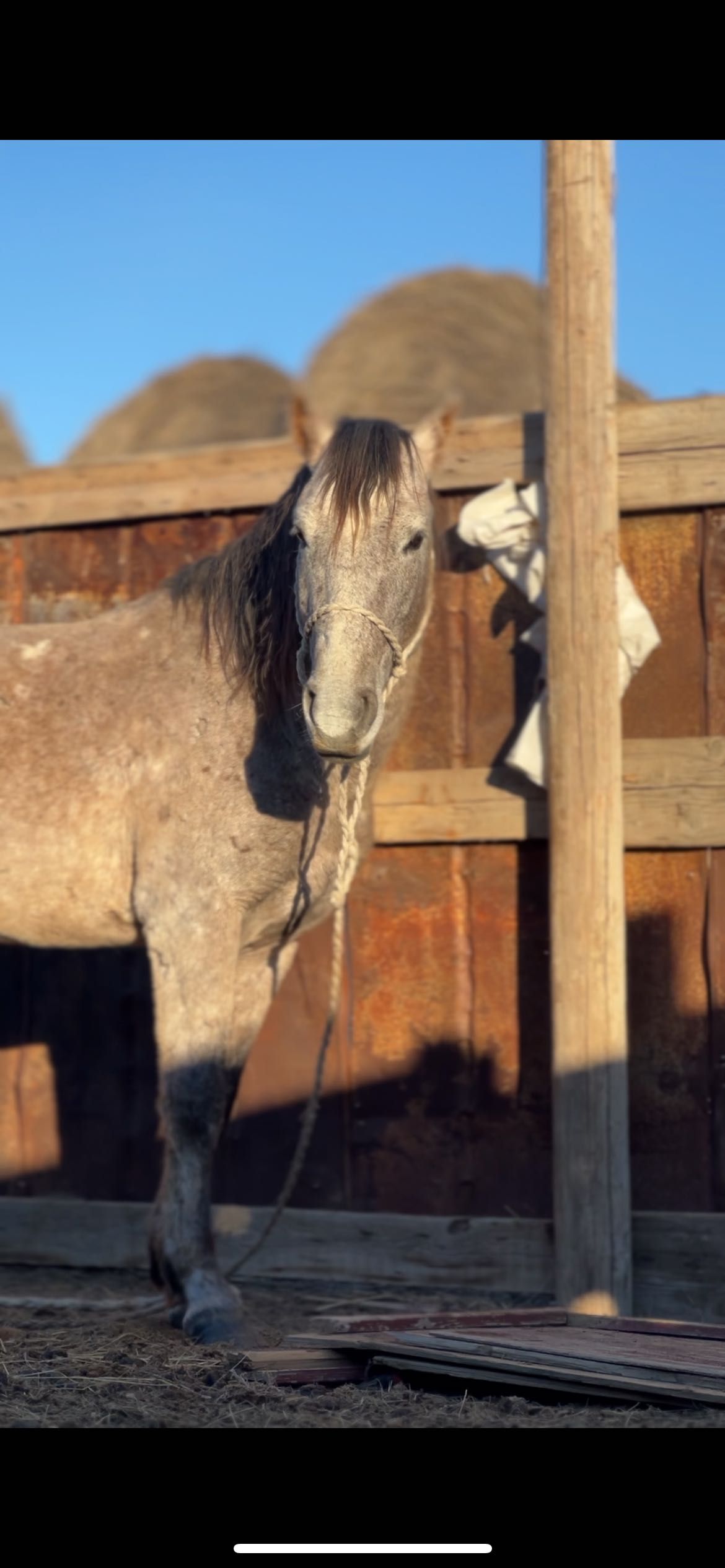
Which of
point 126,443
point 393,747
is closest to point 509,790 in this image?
point 393,747

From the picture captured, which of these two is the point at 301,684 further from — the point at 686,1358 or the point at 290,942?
the point at 686,1358

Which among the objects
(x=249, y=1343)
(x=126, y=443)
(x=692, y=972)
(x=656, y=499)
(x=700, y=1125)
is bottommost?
(x=249, y=1343)

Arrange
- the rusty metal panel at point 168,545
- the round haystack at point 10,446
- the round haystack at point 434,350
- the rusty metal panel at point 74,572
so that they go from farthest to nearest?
1. the round haystack at point 10,446
2. the round haystack at point 434,350
3. the rusty metal panel at point 74,572
4. the rusty metal panel at point 168,545

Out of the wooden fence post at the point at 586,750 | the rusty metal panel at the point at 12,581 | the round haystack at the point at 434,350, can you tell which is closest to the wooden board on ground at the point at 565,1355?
the wooden fence post at the point at 586,750

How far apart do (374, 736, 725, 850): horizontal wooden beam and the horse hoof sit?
4.30 ft

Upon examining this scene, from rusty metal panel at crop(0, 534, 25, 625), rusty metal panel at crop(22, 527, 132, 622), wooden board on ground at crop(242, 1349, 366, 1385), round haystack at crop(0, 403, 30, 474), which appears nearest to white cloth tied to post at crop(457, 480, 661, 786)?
rusty metal panel at crop(22, 527, 132, 622)

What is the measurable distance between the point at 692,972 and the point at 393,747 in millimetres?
1027

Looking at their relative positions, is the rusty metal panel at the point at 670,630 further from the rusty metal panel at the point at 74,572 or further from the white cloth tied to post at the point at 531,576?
the rusty metal panel at the point at 74,572

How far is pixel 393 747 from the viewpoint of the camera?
402 cm

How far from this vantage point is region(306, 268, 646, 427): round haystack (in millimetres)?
6375

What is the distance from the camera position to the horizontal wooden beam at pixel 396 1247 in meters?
3.53

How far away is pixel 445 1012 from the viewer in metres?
3.94

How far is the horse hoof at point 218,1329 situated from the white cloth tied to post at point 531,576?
5.00ft

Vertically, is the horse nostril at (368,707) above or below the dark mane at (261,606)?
below
